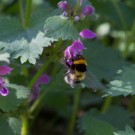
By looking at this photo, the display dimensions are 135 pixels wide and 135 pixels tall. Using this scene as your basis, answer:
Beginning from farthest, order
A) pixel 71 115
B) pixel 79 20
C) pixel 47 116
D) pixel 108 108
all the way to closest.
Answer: pixel 47 116
pixel 71 115
pixel 108 108
pixel 79 20

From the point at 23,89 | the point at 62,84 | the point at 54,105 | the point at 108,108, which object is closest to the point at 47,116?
the point at 54,105

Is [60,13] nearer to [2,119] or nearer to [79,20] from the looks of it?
[79,20]

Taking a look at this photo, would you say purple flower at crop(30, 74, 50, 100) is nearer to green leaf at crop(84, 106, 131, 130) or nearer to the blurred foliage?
the blurred foliage

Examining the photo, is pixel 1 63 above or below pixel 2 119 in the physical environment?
above

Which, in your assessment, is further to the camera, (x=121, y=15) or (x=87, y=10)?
(x=121, y=15)

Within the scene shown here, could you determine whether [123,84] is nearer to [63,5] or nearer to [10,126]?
[63,5]

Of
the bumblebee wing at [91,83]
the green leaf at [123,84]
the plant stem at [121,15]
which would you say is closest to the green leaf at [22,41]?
the bumblebee wing at [91,83]

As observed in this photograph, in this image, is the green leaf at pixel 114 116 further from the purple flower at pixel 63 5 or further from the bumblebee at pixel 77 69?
the purple flower at pixel 63 5

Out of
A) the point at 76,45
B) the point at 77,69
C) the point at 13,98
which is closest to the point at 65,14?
the point at 76,45
